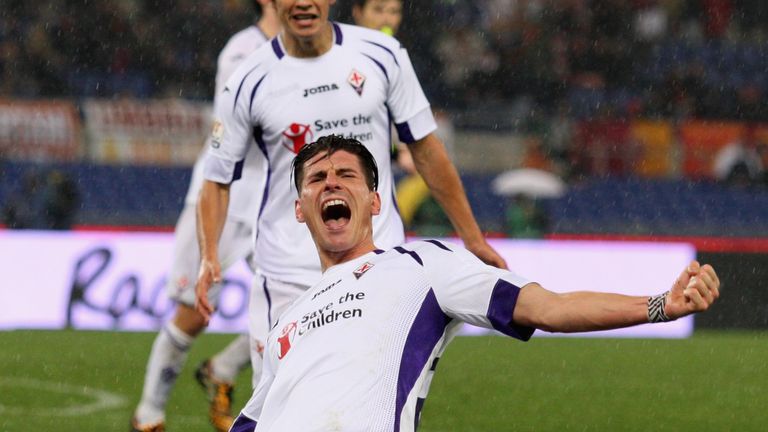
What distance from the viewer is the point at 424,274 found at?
3756 millimetres

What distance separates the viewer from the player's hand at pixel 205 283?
516cm

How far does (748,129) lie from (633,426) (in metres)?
15.8

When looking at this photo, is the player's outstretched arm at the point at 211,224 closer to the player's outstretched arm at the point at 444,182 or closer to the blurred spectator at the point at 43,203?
the player's outstretched arm at the point at 444,182

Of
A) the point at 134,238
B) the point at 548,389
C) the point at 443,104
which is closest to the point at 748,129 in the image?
the point at 443,104

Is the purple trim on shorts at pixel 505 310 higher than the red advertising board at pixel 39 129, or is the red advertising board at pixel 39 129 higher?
the purple trim on shorts at pixel 505 310

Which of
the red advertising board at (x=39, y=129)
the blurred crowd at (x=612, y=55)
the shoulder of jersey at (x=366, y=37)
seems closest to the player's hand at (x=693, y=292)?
the shoulder of jersey at (x=366, y=37)

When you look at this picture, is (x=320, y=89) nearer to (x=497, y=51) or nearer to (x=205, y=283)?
(x=205, y=283)

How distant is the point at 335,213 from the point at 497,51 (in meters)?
20.1

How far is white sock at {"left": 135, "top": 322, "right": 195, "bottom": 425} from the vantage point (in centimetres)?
664

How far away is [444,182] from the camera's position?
5.61 metres

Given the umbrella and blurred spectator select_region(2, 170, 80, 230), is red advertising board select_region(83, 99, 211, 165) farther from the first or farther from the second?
the umbrella

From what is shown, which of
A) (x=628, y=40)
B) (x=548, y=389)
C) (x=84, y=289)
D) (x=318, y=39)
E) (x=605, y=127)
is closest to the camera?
(x=318, y=39)

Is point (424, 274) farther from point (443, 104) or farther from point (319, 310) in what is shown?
point (443, 104)

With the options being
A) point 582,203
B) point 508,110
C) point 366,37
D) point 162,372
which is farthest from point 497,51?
point 366,37
